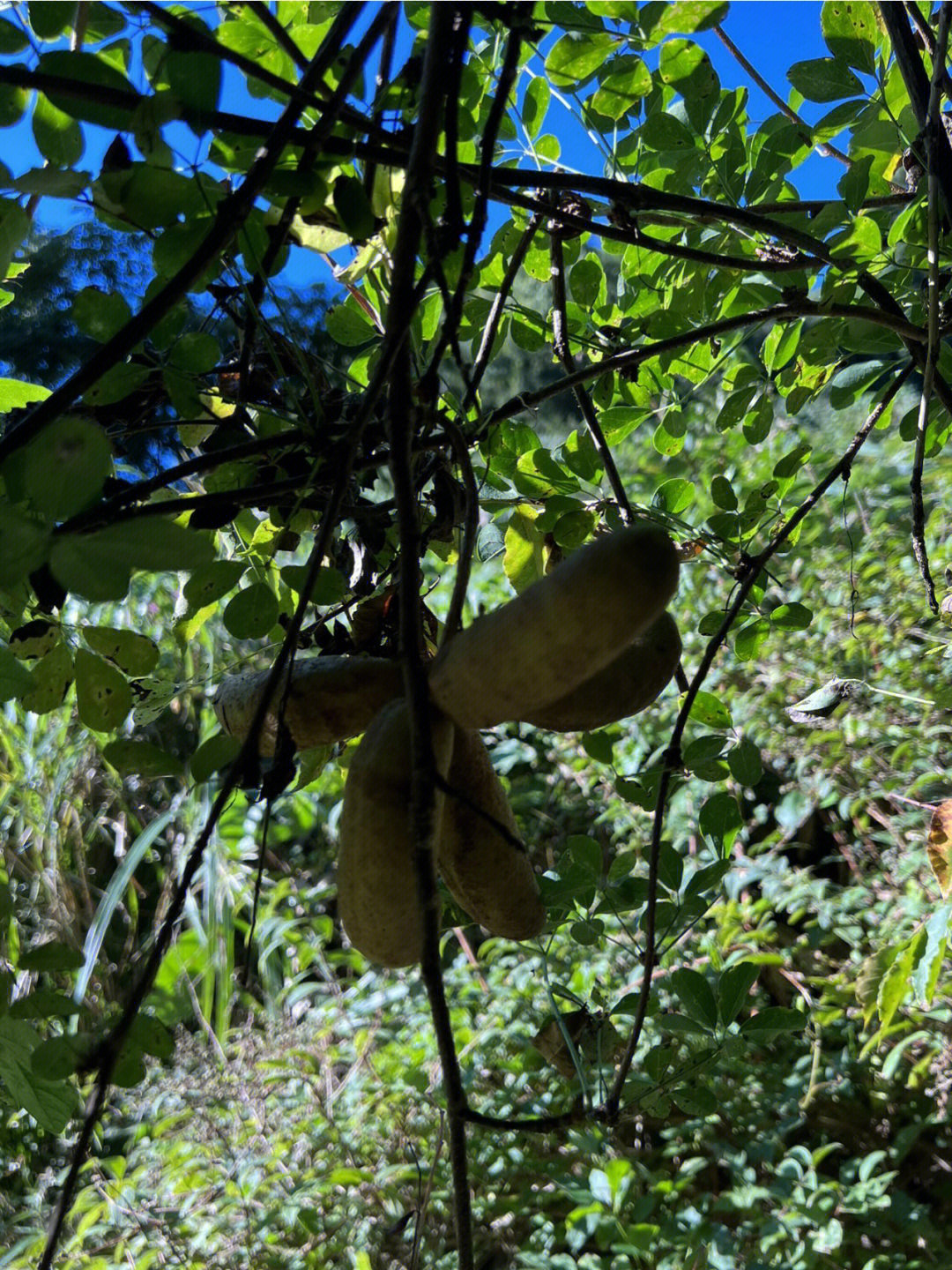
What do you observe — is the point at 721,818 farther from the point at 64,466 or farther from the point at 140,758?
the point at 64,466

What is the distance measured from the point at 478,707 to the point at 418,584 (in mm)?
59

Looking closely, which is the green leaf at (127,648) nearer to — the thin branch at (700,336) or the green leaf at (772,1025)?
the thin branch at (700,336)

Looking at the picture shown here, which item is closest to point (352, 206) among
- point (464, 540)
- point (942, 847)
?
point (464, 540)

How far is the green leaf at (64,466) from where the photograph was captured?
346 millimetres

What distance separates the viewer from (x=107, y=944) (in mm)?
2996

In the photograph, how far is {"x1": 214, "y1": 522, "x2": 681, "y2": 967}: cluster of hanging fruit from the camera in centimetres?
36

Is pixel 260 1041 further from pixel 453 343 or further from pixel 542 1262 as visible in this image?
pixel 453 343

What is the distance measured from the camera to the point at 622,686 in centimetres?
46

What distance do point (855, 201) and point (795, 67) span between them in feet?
0.31

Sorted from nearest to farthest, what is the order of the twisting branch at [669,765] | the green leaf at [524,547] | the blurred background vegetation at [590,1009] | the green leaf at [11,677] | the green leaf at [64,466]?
the green leaf at [64,466], the green leaf at [11,677], the twisting branch at [669,765], the green leaf at [524,547], the blurred background vegetation at [590,1009]

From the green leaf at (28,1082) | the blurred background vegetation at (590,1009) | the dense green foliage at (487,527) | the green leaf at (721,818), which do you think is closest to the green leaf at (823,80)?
the dense green foliage at (487,527)

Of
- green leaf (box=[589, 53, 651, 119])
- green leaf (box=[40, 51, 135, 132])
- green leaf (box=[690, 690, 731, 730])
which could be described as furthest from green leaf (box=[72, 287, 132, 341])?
green leaf (box=[690, 690, 731, 730])

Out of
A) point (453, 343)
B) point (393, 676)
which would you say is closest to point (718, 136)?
point (453, 343)

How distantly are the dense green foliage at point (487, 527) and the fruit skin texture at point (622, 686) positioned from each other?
2.8 inches
